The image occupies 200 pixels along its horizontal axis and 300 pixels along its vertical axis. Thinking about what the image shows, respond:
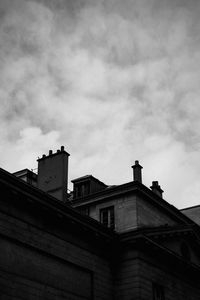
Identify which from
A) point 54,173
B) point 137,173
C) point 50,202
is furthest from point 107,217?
point 50,202

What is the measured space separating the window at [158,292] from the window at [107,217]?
3728mm

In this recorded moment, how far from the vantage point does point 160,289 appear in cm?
2434

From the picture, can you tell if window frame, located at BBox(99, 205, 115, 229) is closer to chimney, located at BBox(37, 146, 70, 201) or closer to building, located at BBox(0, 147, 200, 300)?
building, located at BBox(0, 147, 200, 300)

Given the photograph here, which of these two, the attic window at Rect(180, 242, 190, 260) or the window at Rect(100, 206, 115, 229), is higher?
the window at Rect(100, 206, 115, 229)

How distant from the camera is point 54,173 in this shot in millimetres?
24906

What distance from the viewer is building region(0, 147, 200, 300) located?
60.5 ft

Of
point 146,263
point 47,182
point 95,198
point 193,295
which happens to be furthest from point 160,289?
point 47,182

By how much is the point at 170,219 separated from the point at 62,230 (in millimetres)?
9365

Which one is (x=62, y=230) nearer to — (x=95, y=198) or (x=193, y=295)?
(x=95, y=198)

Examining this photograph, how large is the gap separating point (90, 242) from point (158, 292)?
4.60 meters

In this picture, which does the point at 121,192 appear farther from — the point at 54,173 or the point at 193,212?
the point at 193,212

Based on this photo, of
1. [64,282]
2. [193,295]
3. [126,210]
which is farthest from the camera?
[193,295]

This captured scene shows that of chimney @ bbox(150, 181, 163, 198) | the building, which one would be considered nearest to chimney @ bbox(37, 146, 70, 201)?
the building

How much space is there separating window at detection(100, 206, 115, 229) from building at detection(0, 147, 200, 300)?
54 millimetres
